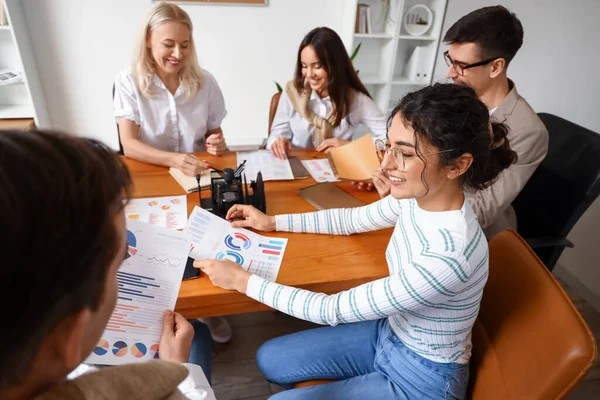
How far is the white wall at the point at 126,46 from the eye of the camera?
2805 mm

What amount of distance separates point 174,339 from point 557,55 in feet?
12.9

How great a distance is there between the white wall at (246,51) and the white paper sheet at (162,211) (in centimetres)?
204

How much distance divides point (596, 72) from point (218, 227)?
388cm

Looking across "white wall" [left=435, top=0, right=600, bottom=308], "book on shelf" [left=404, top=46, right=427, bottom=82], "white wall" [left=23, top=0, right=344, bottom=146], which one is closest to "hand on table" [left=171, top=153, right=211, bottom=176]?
"white wall" [left=23, top=0, right=344, bottom=146]

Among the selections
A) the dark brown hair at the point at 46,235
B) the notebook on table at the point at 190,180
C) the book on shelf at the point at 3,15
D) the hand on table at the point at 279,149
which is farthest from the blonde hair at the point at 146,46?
the book on shelf at the point at 3,15

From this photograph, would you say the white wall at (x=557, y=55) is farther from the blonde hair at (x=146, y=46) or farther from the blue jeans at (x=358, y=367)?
the blue jeans at (x=358, y=367)

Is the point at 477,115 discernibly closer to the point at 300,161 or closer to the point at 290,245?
the point at 290,245

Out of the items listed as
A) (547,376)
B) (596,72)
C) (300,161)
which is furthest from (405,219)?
(596,72)

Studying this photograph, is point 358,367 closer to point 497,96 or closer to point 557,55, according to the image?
point 497,96

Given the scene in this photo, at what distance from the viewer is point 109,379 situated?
0.45m

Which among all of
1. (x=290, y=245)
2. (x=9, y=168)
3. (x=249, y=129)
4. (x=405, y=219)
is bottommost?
(x=249, y=129)

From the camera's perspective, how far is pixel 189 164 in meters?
1.47

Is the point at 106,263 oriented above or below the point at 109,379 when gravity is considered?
above

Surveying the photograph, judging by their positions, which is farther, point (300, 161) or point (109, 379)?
point (300, 161)
